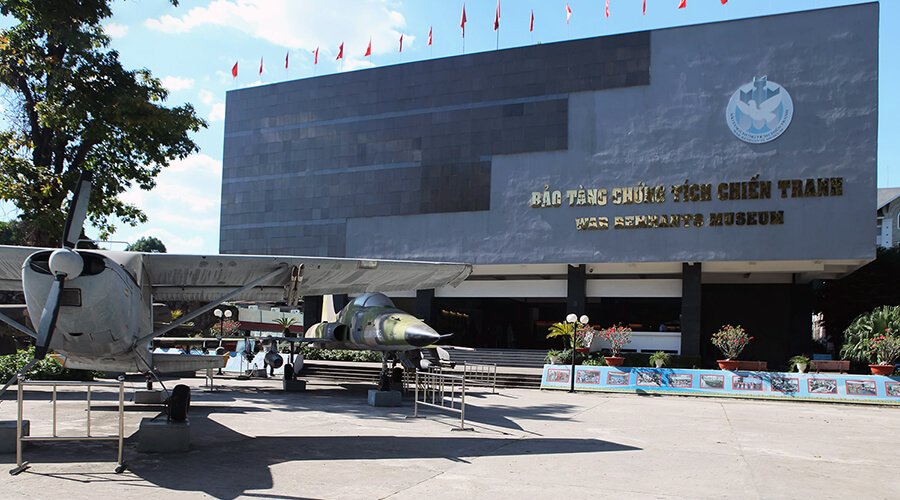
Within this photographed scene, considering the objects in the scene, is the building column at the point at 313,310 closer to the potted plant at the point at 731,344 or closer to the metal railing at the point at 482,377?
the metal railing at the point at 482,377

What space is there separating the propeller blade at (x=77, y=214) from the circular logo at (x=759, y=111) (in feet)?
84.4

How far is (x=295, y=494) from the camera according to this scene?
22.9 feet

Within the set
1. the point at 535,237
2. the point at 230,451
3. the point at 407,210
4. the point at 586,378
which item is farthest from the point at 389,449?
the point at 407,210

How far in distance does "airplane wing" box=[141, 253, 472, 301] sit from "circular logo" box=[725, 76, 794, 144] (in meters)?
18.6

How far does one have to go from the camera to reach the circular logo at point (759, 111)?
86.9ft

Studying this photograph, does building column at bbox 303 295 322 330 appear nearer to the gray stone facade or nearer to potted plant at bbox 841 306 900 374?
the gray stone facade

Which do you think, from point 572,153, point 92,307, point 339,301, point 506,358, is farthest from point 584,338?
point 92,307

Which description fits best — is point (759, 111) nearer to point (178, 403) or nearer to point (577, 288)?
point (577, 288)

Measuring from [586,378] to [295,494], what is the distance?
17.2 m

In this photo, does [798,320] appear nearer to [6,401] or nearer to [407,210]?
[407,210]

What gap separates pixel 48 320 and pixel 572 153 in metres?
25.3

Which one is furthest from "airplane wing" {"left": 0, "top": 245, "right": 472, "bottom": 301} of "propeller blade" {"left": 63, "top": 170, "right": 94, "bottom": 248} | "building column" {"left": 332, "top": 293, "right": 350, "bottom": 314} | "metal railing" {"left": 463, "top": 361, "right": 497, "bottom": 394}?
"building column" {"left": 332, "top": 293, "right": 350, "bottom": 314}

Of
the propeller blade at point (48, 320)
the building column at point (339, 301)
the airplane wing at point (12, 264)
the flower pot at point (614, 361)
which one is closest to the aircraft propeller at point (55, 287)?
the propeller blade at point (48, 320)

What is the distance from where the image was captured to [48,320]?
7.44 meters
